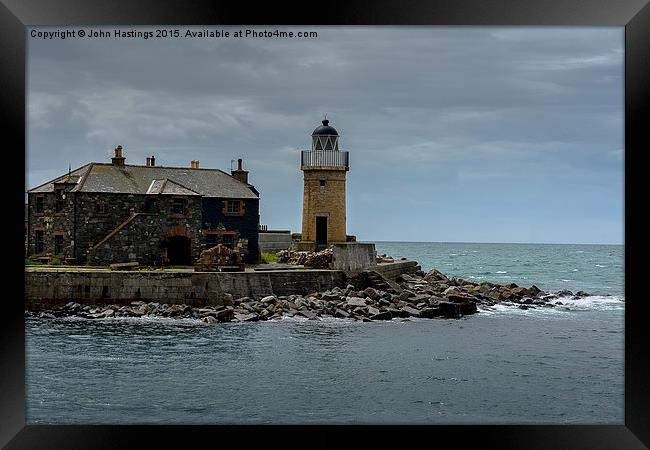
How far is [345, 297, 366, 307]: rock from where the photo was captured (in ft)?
70.2

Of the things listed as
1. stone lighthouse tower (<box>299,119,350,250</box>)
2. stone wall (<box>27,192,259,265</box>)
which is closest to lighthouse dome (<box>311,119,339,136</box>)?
stone lighthouse tower (<box>299,119,350,250</box>)

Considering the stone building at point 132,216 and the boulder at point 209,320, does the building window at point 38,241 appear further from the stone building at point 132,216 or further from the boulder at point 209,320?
the boulder at point 209,320

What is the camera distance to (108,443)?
560cm

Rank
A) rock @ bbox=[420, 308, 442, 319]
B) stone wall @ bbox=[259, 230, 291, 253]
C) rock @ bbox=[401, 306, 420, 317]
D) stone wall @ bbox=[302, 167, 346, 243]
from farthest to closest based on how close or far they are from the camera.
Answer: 1. stone wall @ bbox=[259, 230, 291, 253]
2. stone wall @ bbox=[302, 167, 346, 243]
3. rock @ bbox=[420, 308, 442, 319]
4. rock @ bbox=[401, 306, 420, 317]

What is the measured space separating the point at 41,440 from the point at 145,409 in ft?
16.6

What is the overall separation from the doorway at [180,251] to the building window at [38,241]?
14.1 ft

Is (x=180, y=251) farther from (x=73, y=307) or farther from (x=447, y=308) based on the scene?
(x=447, y=308)

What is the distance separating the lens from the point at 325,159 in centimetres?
2839

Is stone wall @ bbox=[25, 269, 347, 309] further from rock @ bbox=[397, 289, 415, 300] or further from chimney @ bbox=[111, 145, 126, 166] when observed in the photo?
chimney @ bbox=[111, 145, 126, 166]

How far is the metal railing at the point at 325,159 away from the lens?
93.1 ft
